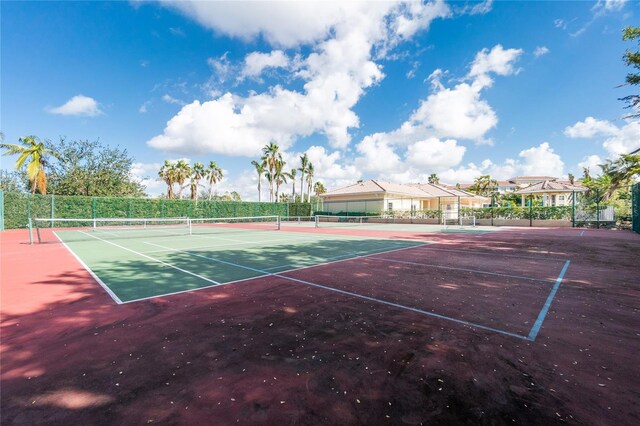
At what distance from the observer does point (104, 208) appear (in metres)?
29.0

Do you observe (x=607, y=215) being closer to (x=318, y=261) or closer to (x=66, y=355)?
(x=318, y=261)

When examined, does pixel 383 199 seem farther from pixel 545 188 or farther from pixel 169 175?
pixel 169 175

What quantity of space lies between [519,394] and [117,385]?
Answer: 13.1 feet

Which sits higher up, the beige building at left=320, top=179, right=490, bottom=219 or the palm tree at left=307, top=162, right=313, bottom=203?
the palm tree at left=307, top=162, right=313, bottom=203

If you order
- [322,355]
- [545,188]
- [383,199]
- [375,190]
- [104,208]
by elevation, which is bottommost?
[322,355]

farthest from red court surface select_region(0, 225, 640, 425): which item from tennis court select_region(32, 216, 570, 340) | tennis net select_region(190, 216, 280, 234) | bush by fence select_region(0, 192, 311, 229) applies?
bush by fence select_region(0, 192, 311, 229)

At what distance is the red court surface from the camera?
8.50 ft

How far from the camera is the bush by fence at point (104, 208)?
2418cm

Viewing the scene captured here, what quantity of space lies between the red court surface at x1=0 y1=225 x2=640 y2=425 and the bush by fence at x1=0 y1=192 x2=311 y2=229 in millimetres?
25854

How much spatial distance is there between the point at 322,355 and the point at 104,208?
33.6 metres

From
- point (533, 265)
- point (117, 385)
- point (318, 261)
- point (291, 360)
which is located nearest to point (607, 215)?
point (533, 265)

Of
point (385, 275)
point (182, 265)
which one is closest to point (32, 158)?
point (182, 265)

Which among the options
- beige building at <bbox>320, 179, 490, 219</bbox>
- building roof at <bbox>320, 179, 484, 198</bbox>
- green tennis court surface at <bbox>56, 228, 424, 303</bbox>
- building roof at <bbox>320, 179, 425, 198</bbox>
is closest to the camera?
green tennis court surface at <bbox>56, 228, 424, 303</bbox>

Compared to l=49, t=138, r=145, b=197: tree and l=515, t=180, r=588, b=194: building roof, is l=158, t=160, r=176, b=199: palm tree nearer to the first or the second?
l=49, t=138, r=145, b=197: tree
